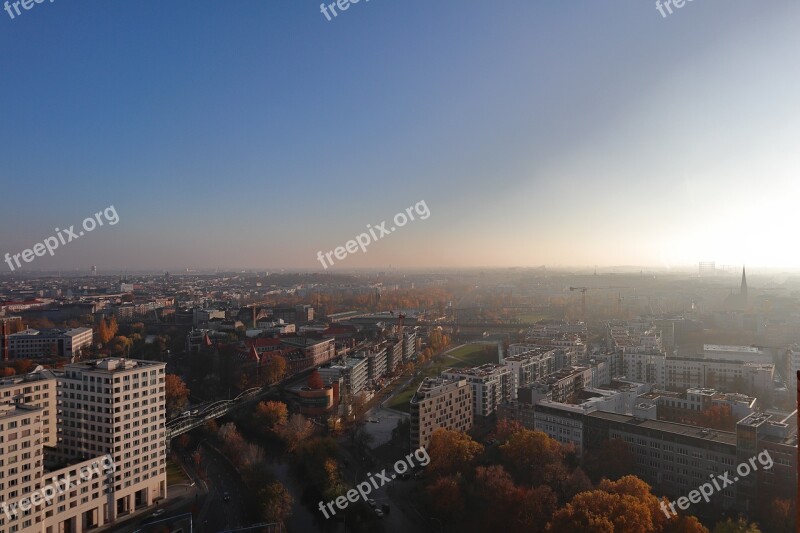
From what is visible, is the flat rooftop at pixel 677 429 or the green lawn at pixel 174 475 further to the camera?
the green lawn at pixel 174 475

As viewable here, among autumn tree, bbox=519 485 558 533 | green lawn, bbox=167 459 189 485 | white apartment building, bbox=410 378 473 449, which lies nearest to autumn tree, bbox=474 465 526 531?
autumn tree, bbox=519 485 558 533

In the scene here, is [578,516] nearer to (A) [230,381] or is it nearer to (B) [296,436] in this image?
(B) [296,436]

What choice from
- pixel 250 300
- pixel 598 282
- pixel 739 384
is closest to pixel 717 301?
pixel 598 282

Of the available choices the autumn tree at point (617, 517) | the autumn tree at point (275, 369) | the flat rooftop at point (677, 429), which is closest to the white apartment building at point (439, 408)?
the flat rooftop at point (677, 429)

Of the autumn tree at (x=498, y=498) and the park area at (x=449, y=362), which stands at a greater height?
the autumn tree at (x=498, y=498)

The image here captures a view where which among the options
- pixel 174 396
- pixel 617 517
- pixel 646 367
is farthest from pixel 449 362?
pixel 617 517

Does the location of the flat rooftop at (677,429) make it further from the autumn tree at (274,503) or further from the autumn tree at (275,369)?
the autumn tree at (275,369)

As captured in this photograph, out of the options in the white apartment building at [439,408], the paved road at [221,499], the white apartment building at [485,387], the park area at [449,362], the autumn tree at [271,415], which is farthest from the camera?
the park area at [449,362]
